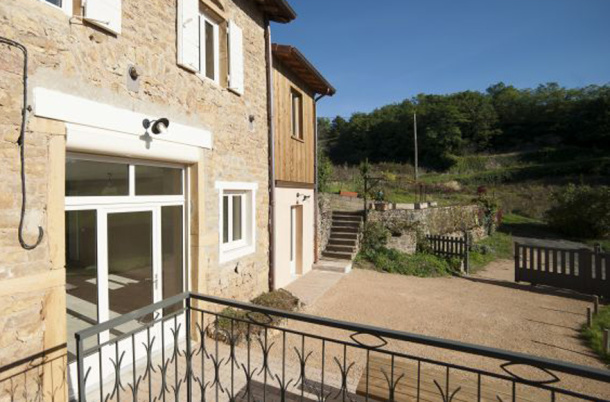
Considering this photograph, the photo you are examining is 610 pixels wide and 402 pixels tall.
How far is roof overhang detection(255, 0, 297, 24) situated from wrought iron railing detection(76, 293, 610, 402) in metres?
5.90

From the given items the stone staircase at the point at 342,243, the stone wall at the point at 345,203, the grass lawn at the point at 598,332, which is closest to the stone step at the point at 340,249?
the stone staircase at the point at 342,243

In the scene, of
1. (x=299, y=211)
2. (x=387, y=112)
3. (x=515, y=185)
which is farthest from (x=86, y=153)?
(x=387, y=112)

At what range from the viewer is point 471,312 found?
25.1 feet

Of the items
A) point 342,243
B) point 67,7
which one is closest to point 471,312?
point 342,243

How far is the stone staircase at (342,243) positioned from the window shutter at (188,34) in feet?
24.6

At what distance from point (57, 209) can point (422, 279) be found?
987 cm

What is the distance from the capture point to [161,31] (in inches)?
179

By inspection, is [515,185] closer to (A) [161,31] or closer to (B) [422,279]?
(B) [422,279]

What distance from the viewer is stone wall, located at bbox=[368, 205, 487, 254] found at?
1271cm

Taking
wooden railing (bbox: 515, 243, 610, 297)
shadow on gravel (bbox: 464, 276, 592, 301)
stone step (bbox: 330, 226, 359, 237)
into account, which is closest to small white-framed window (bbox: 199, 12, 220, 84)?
stone step (bbox: 330, 226, 359, 237)

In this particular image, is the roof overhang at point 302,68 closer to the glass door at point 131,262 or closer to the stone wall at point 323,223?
the stone wall at point 323,223

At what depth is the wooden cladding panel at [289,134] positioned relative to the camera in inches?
320

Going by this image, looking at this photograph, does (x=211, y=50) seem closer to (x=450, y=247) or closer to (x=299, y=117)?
(x=299, y=117)

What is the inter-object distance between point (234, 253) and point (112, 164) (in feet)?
9.01
